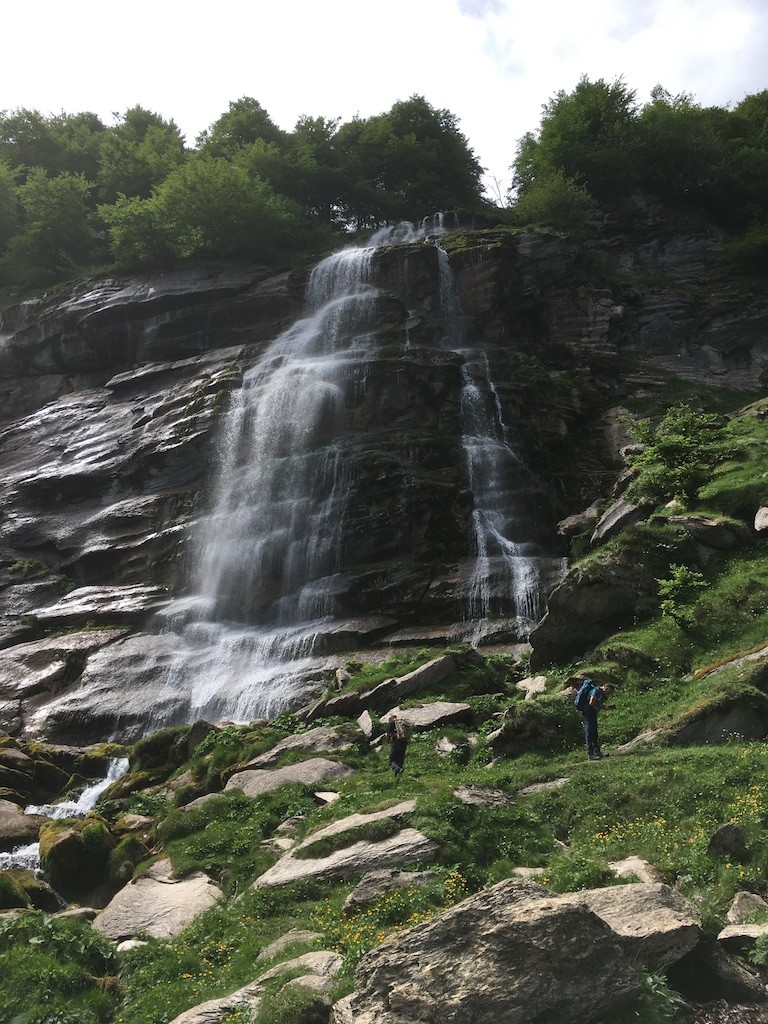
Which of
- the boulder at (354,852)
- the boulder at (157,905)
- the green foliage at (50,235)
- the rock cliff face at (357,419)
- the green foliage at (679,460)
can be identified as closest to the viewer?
the boulder at (354,852)

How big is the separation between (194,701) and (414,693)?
29.0 feet

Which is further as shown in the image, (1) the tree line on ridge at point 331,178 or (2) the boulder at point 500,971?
(1) the tree line on ridge at point 331,178

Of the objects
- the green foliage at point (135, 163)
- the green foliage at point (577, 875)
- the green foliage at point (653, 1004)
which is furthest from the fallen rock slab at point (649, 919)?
the green foliage at point (135, 163)

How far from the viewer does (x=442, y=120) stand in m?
60.3

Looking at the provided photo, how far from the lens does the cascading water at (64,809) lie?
14898 mm

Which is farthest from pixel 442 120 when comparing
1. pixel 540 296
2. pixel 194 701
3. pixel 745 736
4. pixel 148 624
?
pixel 745 736

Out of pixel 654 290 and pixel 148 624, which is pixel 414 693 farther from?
pixel 654 290

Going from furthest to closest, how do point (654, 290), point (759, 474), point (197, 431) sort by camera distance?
point (654, 290), point (197, 431), point (759, 474)

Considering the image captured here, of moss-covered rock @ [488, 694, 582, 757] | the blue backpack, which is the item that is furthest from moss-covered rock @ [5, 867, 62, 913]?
the blue backpack

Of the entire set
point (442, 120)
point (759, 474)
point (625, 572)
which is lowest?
point (625, 572)

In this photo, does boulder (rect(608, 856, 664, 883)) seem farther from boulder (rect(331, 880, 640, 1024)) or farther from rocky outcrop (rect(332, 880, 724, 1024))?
boulder (rect(331, 880, 640, 1024))

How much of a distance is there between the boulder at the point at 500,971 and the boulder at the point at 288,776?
8489 millimetres

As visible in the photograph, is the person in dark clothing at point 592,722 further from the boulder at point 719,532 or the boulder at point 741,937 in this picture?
the boulder at point 719,532

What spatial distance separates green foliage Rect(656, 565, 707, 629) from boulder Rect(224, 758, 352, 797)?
7510 mm
